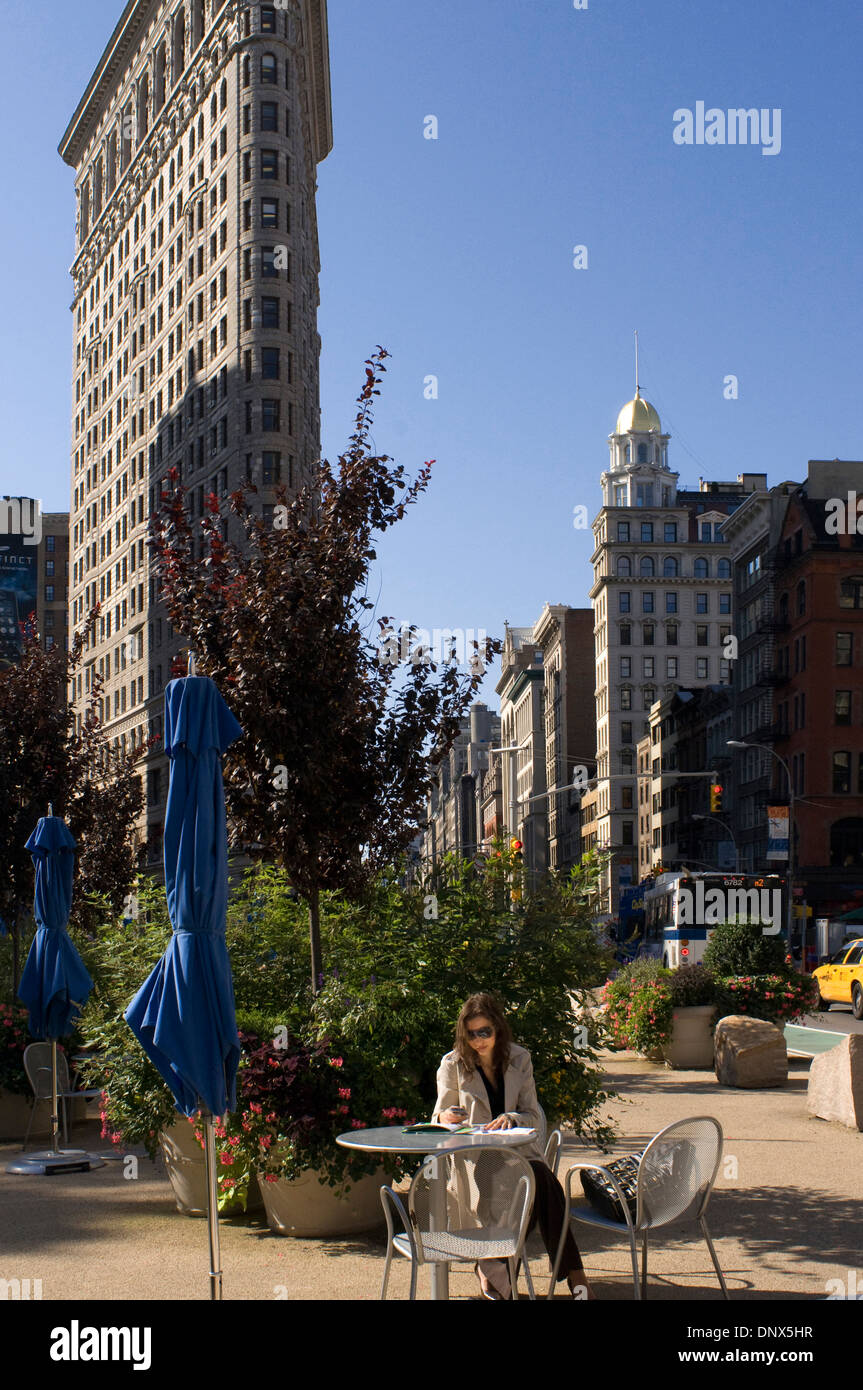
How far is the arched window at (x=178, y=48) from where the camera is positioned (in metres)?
85.1

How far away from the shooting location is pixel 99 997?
557 inches

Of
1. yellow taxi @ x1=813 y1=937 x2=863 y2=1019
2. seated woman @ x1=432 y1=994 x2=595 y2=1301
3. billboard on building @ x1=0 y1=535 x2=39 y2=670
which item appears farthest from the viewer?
billboard on building @ x1=0 y1=535 x2=39 y2=670

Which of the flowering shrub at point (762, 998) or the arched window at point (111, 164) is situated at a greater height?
the arched window at point (111, 164)

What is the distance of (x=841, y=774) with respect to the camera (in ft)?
224

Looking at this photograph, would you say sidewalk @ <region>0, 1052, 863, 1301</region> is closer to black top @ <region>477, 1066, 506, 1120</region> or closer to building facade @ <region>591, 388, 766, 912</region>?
black top @ <region>477, 1066, 506, 1120</region>

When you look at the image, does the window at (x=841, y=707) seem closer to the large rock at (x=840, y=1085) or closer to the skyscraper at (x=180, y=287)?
the skyscraper at (x=180, y=287)

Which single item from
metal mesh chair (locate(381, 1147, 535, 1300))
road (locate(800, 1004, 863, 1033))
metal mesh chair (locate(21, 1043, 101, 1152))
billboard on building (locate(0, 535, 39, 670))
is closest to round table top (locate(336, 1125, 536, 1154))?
metal mesh chair (locate(381, 1147, 535, 1300))

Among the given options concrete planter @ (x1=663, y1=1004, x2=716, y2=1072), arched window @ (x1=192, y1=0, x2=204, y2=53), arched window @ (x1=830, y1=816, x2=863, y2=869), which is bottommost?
concrete planter @ (x1=663, y1=1004, x2=716, y2=1072)

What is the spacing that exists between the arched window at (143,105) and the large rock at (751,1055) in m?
87.3

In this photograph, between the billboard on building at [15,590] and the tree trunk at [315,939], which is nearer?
the tree trunk at [315,939]

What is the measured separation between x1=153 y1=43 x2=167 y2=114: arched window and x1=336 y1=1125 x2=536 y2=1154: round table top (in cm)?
9130

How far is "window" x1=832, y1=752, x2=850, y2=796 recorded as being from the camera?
223 ft

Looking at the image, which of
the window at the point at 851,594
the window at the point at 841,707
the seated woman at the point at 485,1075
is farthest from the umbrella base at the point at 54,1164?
the window at the point at 851,594

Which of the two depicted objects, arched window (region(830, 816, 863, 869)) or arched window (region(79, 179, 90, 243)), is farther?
arched window (region(79, 179, 90, 243))
